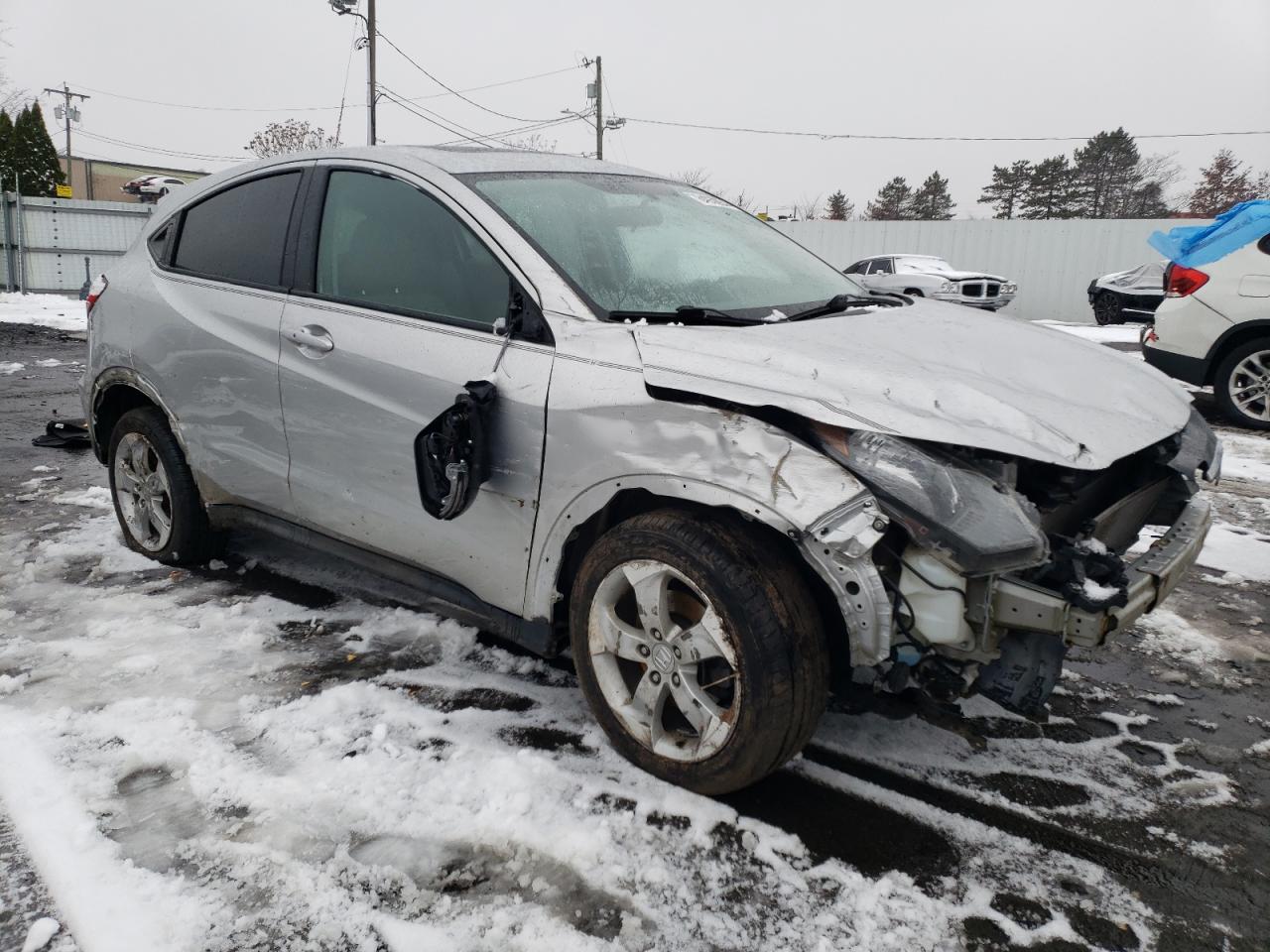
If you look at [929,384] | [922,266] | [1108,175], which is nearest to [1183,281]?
[929,384]

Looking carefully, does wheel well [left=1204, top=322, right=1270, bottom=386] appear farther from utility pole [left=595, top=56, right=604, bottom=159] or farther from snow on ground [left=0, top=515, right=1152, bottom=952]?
utility pole [left=595, top=56, right=604, bottom=159]

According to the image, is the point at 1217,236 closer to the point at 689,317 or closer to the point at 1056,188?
the point at 689,317

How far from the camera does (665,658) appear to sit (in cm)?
258

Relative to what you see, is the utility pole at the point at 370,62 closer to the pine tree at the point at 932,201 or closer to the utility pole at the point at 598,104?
the utility pole at the point at 598,104

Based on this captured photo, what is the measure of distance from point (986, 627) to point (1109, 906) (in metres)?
0.70

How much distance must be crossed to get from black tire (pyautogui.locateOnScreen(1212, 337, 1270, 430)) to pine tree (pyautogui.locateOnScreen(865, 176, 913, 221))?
190 feet

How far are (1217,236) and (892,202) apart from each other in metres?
58.9

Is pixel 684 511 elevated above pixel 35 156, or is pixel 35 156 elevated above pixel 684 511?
pixel 35 156

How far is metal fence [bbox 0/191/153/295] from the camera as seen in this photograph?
21.2m

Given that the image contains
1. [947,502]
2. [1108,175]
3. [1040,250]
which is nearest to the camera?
[947,502]

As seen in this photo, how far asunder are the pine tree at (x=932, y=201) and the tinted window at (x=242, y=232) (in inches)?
2511

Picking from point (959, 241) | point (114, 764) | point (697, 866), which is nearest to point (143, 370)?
point (114, 764)

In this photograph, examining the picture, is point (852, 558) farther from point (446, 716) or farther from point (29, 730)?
point (29, 730)

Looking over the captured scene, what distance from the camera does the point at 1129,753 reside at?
9.55 ft
